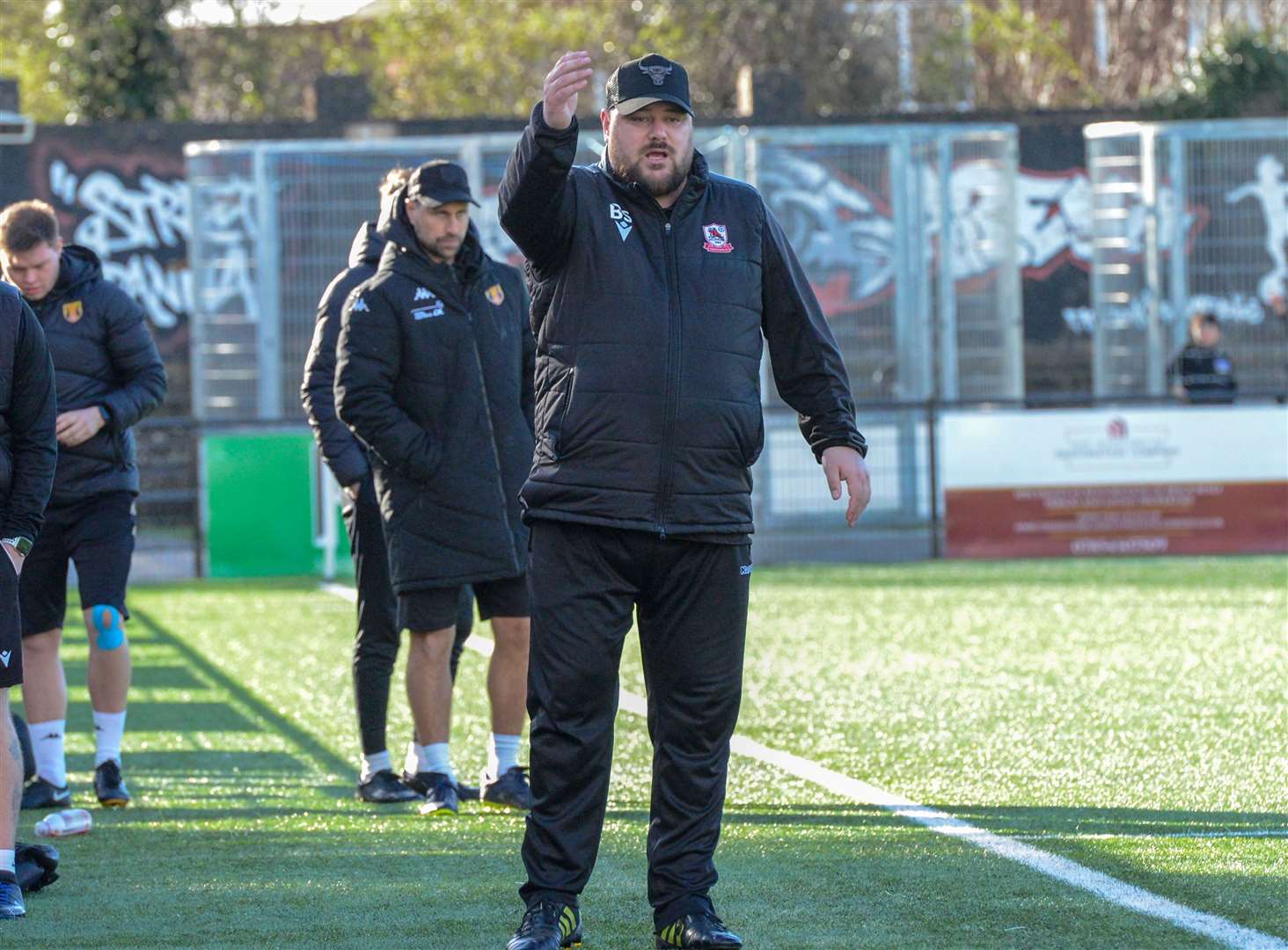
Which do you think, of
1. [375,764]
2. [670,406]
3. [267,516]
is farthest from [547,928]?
[267,516]

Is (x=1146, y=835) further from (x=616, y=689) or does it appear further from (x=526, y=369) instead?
(x=526, y=369)

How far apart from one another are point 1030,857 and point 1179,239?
1632 cm

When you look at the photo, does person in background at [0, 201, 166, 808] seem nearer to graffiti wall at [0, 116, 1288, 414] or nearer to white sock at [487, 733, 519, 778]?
white sock at [487, 733, 519, 778]

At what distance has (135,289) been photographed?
25.1 meters

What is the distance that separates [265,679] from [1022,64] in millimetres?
26732

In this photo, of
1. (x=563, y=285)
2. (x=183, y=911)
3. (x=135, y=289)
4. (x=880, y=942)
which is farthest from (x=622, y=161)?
(x=135, y=289)

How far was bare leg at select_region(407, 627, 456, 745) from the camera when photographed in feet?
24.5

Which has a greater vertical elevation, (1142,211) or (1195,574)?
(1142,211)

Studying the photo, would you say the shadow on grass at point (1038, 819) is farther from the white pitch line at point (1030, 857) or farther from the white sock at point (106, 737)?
the white sock at point (106, 737)

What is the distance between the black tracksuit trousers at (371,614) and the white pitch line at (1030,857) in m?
1.44

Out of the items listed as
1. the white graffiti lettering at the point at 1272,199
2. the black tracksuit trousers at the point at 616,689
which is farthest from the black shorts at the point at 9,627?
the white graffiti lettering at the point at 1272,199

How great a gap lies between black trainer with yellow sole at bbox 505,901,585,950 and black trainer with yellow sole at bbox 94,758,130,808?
9.65ft

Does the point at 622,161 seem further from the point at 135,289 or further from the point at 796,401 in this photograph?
the point at 135,289

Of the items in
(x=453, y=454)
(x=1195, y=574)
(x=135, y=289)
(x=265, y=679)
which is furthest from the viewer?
(x=135, y=289)
